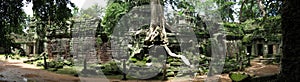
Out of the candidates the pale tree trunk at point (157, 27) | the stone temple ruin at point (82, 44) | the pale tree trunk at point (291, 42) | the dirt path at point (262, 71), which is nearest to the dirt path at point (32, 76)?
the stone temple ruin at point (82, 44)

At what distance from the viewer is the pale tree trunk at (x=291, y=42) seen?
16.2 feet

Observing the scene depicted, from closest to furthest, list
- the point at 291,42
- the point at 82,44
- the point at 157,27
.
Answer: the point at 291,42, the point at 157,27, the point at 82,44

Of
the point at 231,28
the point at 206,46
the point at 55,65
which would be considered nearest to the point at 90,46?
the point at 55,65

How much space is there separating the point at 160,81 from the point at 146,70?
1886 millimetres

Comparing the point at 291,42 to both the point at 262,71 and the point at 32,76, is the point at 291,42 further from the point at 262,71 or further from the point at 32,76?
the point at 262,71

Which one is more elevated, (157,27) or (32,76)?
(157,27)

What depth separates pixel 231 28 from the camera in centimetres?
2545

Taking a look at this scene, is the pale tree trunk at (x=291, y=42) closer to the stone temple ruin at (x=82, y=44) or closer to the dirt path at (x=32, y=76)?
the dirt path at (x=32, y=76)

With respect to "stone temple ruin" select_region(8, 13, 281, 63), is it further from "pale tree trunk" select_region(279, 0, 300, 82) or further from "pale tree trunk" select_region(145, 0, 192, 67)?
"pale tree trunk" select_region(279, 0, 300, 82)

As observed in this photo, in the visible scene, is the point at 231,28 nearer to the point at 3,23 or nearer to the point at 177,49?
the point at 177,49

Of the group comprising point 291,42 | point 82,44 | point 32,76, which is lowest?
point 32,76

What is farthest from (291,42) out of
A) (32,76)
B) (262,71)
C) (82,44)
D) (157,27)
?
(82,44)

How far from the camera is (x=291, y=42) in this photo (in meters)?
5.04

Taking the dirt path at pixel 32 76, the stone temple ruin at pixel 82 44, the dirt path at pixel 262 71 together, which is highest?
the stone temple ruin at pixel 82 44
